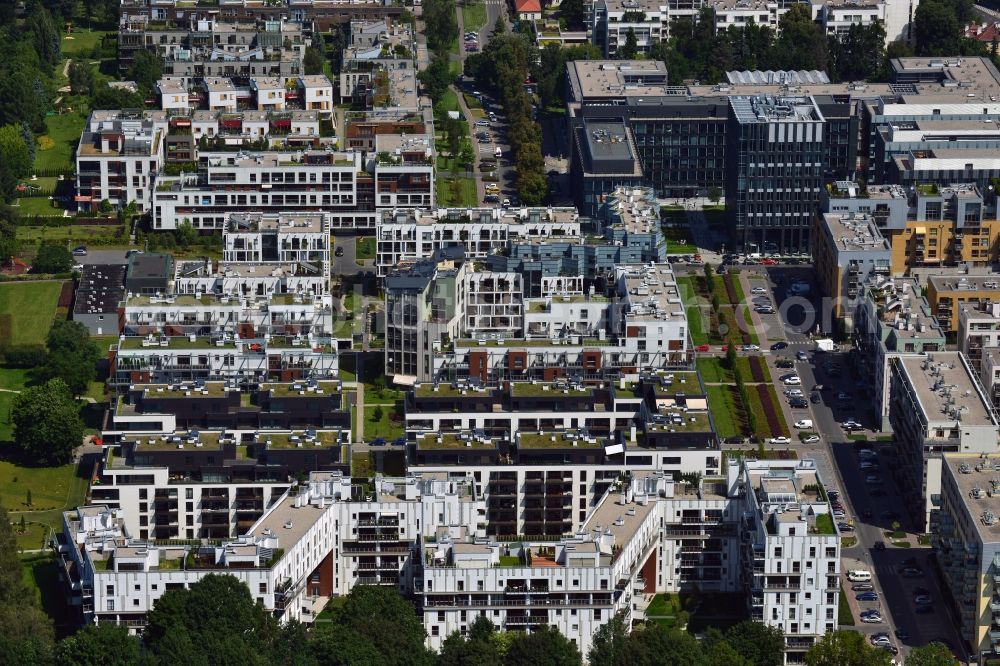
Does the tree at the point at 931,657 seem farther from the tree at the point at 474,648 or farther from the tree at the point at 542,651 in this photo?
the tree at the point at 474,648

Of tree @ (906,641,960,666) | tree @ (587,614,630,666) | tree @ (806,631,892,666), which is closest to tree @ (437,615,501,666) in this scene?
tree @ (587,614,630,666)

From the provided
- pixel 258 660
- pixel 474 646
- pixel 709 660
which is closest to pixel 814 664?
pixel 709 660

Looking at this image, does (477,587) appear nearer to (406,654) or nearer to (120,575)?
(406,654)

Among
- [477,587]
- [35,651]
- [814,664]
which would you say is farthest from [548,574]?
[35,651]

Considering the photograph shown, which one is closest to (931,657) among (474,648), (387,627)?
→ (474,648)

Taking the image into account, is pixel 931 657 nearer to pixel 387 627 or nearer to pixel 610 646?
pixel 610 646

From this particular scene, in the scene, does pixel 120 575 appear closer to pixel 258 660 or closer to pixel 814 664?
pixel 258 660
